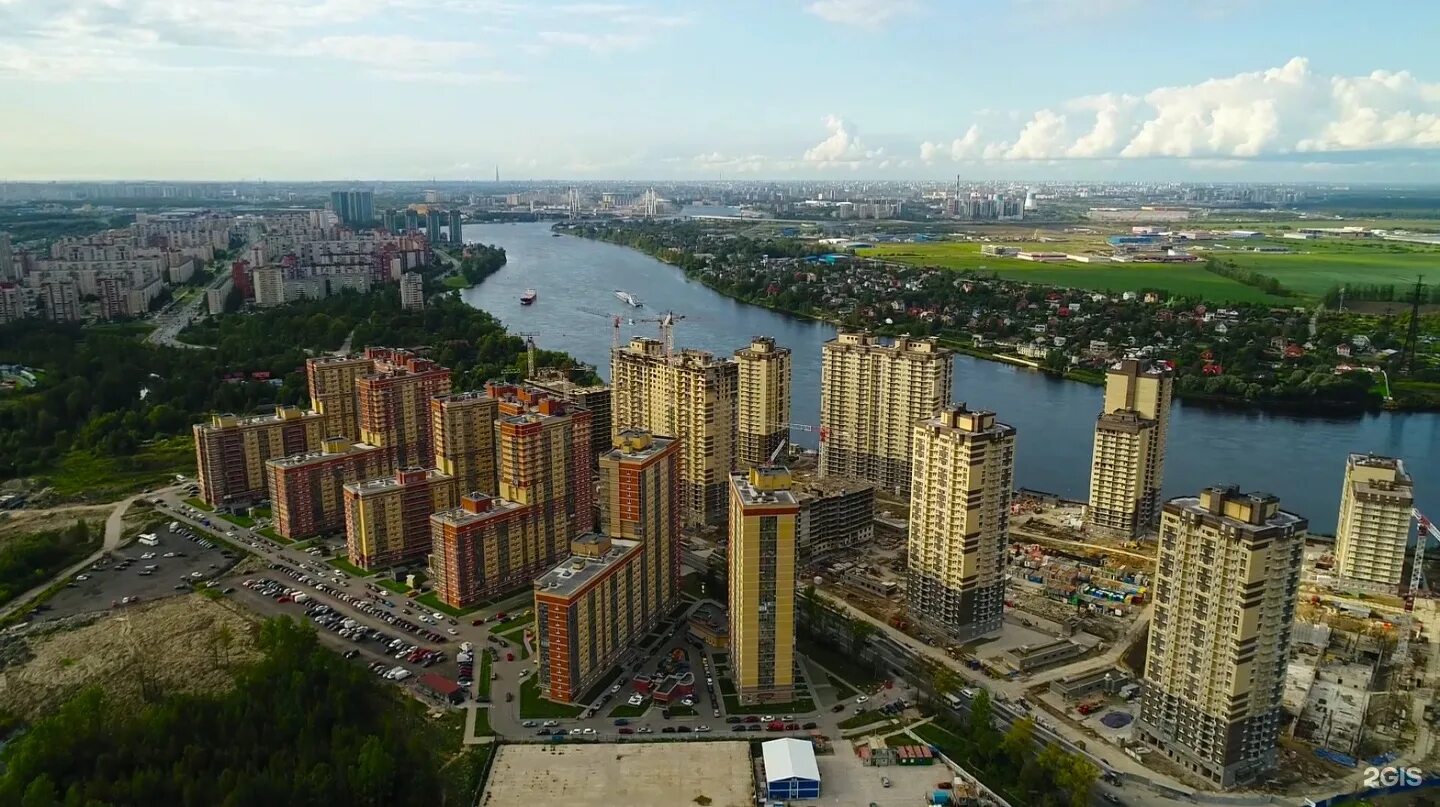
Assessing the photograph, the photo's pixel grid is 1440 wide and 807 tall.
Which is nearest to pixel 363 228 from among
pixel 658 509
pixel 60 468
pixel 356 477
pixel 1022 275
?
pixel 1022 275

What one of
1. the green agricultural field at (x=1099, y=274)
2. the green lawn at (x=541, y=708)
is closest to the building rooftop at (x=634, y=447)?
the green lawn at (x=541, y=708)

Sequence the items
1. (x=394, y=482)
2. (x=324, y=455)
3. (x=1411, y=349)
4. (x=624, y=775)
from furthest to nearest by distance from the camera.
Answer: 1. (x=1411, y=349)
2. (x=324, y=455)
3. (x=394, y=482)
4. (x=624, y=775)

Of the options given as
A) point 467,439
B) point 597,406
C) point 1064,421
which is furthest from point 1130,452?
point 467,439

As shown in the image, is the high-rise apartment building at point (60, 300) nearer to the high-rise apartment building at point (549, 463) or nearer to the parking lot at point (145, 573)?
the parking lot at point (145, 573)

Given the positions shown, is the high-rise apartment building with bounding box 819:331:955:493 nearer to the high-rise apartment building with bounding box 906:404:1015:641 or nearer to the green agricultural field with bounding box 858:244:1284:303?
the high-rise apartment building with bounding box 906:404:1015:641

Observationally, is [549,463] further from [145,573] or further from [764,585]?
[145,573]

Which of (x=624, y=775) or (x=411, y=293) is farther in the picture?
(x=411, y=293)

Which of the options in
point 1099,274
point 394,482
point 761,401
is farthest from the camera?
point 1099,274

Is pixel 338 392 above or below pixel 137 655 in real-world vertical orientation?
above
